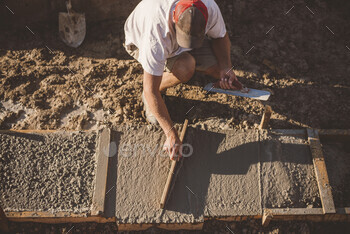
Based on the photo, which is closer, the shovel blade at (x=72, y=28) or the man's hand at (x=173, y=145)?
the man's hand at (x=173, y=145)

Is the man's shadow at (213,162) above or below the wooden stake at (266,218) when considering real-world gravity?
above

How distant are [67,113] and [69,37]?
105cm

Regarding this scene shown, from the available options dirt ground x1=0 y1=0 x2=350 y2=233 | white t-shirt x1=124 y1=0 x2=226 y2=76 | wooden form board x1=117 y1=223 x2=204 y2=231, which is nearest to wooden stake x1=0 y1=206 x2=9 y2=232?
dirt ground x1=0 y1=0 x2=350 y2=233

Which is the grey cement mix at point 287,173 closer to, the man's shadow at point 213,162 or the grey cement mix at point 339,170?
the man's shadow at point 213,162

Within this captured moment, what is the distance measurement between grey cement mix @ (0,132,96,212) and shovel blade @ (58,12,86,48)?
4.53 ft

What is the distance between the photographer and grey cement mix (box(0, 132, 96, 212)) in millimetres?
2736

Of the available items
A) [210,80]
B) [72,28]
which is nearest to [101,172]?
[210,80]

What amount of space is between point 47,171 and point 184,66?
159 cm

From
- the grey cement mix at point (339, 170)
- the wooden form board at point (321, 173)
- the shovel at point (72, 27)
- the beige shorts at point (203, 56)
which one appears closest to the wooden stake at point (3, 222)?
the beige shorts at point (203, 56)

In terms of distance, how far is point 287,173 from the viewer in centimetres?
292

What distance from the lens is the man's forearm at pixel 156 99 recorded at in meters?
2.68

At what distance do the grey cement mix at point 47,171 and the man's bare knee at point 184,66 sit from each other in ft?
3.27

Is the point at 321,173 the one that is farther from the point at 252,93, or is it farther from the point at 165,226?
the point at 165,226

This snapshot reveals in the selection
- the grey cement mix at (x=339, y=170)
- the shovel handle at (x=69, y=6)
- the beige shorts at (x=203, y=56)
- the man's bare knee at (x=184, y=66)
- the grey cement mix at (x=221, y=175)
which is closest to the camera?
the grey cement mix at (x=221, y=175)
